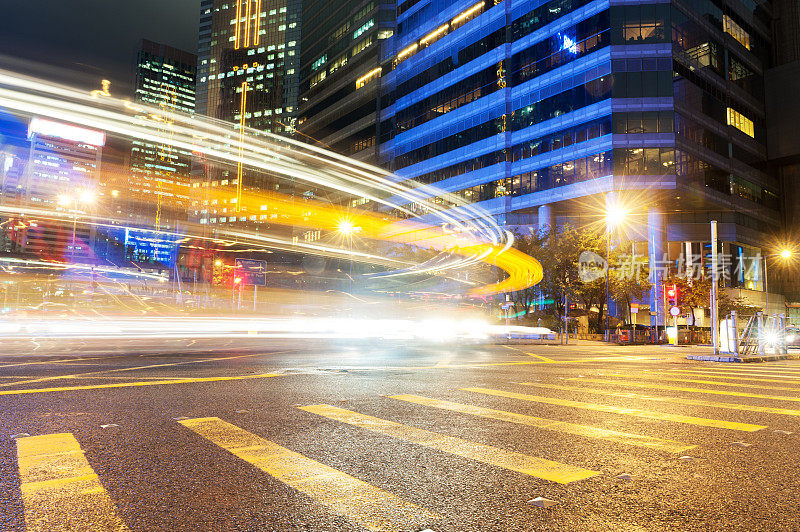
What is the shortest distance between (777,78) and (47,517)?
86.8 metres

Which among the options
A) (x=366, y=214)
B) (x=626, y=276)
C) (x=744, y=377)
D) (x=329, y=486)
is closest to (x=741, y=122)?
(x=626, y=276)

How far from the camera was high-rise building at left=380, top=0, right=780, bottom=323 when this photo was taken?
2057 inches

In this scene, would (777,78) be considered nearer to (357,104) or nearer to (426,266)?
(426,266)

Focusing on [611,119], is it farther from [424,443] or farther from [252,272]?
[424,443]

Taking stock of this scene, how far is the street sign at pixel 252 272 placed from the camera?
159 feet

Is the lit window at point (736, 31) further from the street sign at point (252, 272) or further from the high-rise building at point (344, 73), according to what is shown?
the street sign at point (252, 272)

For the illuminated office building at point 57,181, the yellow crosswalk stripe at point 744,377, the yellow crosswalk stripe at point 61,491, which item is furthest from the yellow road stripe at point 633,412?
the illuminated office building at point 57,181

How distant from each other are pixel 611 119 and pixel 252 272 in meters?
36.4

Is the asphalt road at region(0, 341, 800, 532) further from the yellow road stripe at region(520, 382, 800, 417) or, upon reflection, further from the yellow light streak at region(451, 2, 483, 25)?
the yellow light streak at region(451, 2, 483, 25)

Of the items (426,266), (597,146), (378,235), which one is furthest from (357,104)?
(597,146)

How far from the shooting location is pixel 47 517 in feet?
11.2

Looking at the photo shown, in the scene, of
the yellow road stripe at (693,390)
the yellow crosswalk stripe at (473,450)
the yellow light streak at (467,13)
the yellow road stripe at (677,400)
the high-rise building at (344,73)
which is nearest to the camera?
the yellow crosswalk stripe at (473,450)

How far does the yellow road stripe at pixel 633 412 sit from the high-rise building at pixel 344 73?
80515 mm

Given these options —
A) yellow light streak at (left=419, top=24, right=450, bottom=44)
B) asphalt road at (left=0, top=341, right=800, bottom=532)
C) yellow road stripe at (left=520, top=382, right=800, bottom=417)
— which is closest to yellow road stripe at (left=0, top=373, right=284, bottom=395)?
asphalt road at (left=0, top=341, right=800, bottom=532)
